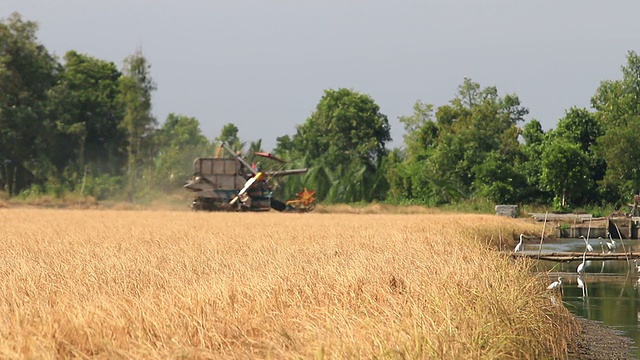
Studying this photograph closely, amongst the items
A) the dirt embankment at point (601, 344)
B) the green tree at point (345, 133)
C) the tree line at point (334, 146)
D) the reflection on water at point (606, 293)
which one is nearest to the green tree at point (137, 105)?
the tree line at point (334, 146)

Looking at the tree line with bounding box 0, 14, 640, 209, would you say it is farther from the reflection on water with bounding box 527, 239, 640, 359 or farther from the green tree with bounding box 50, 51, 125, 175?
the reflection on water with bounding box 527, 239, 640, 359

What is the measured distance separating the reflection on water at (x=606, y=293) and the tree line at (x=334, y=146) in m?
26.7

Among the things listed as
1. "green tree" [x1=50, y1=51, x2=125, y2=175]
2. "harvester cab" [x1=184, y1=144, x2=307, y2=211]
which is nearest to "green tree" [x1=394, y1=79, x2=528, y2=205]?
"harvester cab" [x1=184, y1=144, x2=307, y2=211]

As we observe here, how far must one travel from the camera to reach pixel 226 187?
51812 mm

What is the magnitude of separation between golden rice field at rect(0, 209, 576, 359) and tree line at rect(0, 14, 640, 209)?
37588mm

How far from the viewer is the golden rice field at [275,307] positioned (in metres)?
8.58

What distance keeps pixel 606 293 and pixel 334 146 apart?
5380 cm

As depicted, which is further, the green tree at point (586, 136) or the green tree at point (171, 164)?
the green tree at point (171, 164)

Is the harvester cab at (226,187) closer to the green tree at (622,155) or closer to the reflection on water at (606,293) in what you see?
the green tree at (622,155)

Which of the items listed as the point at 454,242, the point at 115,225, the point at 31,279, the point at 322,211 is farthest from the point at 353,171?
the point at 31,279

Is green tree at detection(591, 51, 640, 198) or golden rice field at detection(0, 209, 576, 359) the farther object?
green tree at detection(591, 51, 640, 198)

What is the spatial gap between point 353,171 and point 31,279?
164ft

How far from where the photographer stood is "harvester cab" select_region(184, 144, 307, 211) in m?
51.3

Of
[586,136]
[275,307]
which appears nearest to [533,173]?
[586,136]
